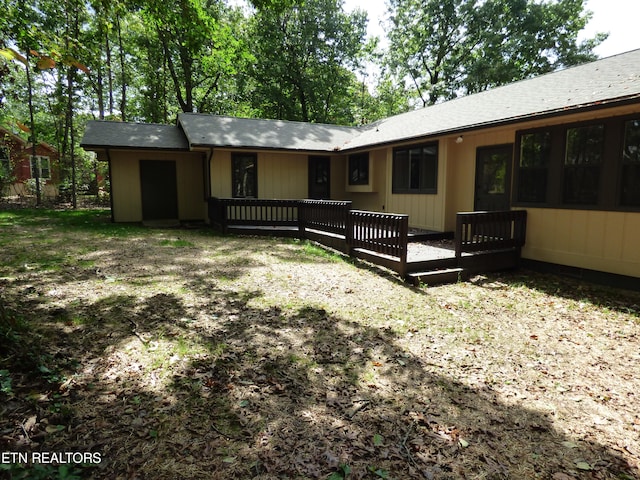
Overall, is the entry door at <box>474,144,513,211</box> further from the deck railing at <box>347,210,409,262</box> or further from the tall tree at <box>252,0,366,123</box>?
the tall tree at <box>252,0,366,123</box>

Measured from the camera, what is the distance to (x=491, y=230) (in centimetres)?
738

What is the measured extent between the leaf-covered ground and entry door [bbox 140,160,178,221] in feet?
27.8

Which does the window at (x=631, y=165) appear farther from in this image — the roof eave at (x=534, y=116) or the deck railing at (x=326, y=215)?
the deck railing at (x=326, y=215)

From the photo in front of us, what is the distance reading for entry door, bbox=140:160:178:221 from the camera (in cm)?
1408

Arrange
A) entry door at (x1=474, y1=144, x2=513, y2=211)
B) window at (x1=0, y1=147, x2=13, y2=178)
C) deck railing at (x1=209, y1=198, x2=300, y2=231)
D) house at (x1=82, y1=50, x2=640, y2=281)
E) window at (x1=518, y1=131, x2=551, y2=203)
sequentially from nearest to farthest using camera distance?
house at (x1=82, y1=50, x2=640, y2=281) < window at (x1=518, y1=131, x2=551, y2=203) < entry door at (x1=474, y1=144, x2=513, y2=211) < deck railing at (x1=209, y1=198, x2=300, y2=231) < window at (x1=0, y1=147, x2=13, y2=178)

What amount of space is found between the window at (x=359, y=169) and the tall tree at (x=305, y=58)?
48.2 ft

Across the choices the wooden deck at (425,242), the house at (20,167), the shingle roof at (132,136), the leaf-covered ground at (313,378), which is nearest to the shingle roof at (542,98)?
the wooden deck at (425,242)

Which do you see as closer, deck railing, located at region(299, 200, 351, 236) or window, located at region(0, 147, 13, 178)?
deck railing, located at region(299, 200, 351, 236)

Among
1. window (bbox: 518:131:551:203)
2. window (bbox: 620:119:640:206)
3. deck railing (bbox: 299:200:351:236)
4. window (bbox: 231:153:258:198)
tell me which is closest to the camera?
window (bbox: 620:119:640:206)

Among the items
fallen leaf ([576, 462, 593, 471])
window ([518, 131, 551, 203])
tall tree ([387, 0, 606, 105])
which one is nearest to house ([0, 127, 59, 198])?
window ([518, 131, 551, 203])

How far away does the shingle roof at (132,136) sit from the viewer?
41.3 ft

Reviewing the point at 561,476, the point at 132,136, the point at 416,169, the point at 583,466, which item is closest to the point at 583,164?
the point at 416,169

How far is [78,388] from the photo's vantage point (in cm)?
279

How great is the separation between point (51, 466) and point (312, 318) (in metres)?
3.01
